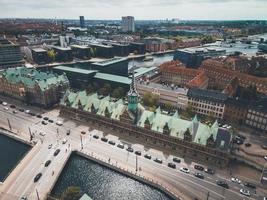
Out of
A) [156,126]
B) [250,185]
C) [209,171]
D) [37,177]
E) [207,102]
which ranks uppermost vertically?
[156,126]

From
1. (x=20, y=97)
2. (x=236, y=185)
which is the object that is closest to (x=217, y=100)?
(x=236, y=185)

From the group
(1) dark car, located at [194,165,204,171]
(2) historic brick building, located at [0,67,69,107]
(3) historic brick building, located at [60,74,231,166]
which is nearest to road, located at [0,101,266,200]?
(1) dark car, located at [194,165,204,171]

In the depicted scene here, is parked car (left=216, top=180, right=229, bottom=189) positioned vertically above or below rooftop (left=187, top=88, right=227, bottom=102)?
below

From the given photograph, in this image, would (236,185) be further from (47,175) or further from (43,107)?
(43,107)

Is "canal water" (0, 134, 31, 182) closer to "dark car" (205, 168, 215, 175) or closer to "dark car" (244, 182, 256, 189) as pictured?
"dark car" (205, 168, 215, 175)

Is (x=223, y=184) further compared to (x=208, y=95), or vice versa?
(x=208, y=95)

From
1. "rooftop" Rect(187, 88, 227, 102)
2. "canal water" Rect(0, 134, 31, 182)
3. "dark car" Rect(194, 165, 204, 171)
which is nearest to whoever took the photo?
"dark car" Rect(194, 165, 204, 171)

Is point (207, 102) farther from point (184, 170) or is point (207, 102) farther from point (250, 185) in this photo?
point (250, 185)

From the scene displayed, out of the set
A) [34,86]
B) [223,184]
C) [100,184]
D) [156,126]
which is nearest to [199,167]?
[223,184]
